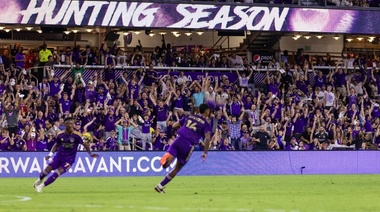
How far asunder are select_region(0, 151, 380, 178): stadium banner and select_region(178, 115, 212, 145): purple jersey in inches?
544

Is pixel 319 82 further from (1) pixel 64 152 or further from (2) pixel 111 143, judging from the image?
(1) pixel 64 152

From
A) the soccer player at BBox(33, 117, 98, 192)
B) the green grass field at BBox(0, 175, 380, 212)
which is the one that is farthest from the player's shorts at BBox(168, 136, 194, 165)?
the soccer player at BBox(33, 117, 98, 192)

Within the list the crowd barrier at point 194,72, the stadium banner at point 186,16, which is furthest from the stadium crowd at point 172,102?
the stadium banner at point 186,16

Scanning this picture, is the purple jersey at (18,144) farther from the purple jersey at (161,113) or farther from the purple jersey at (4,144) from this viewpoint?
the purple jersey at (161,113)

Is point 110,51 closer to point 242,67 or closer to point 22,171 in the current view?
point 242,67

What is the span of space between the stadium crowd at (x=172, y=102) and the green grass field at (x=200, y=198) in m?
10.7

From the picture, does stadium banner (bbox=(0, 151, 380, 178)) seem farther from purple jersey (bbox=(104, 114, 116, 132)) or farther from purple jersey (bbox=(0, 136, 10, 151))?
purple jersey (bbox=(104, 114, 116, 132))

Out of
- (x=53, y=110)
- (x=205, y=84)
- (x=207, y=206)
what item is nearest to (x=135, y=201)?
(x=207, y=206)

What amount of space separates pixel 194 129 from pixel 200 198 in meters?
2.02

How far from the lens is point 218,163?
38.0 metres

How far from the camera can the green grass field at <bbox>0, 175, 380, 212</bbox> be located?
18.0 m

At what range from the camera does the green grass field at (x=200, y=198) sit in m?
18.0

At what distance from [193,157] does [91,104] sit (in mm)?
5240

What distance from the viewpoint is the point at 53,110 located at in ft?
126
